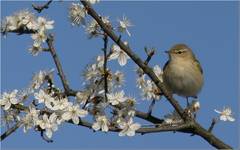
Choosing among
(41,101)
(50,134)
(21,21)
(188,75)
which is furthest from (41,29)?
(188,75)

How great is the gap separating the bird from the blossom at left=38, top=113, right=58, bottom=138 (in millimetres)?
3861

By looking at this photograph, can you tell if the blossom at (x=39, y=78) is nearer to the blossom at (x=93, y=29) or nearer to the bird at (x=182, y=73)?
the blossom at (x=93, y=29)

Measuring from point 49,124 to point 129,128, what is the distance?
677mm

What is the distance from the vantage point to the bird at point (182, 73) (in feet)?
25.0

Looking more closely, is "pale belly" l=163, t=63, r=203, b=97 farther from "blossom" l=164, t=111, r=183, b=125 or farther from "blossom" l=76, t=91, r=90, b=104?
"blossom" l=76, t=91, r=90, b=104

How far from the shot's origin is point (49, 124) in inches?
149

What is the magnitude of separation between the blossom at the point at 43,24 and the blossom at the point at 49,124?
3.09ft

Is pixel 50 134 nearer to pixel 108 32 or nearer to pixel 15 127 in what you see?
pixel 15 127

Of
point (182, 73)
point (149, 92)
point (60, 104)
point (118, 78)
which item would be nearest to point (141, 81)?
point (149, 92)

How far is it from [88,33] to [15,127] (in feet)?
3.56

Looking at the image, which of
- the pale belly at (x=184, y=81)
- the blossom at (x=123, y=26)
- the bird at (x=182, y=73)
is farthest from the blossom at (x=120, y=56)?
the pale belly at (x=184, y=81)

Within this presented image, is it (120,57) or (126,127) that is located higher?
(120,57)

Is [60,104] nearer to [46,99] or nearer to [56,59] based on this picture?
[46,99]

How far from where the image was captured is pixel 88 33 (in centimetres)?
420
